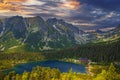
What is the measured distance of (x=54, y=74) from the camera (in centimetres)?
17738

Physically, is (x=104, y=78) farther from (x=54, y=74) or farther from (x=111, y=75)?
(x=54, y=74)

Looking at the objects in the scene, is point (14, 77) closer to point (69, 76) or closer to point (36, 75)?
point (36, 75)

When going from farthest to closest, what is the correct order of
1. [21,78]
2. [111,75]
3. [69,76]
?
[21,78] → [69,76] → [111,75]

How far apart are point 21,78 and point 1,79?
1537 cm

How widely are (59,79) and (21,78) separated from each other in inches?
1028

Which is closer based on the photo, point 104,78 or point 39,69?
point 104,78

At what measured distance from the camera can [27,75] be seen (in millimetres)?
173000

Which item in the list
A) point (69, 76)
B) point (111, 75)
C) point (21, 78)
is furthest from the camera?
point (21, 78)

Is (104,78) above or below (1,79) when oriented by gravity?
above

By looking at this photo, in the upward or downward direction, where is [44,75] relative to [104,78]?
downward

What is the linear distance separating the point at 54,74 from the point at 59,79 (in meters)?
13.6

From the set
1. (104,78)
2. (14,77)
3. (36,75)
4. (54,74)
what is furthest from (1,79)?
(104,78)

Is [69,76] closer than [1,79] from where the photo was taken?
Yes

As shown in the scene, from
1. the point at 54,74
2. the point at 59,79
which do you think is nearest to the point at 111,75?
the point at 59,79
